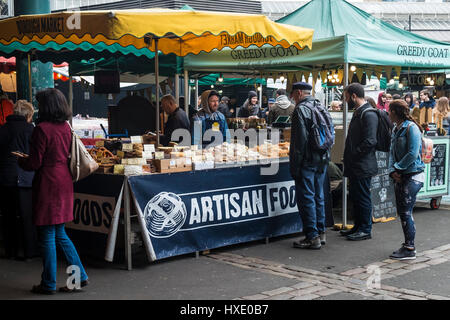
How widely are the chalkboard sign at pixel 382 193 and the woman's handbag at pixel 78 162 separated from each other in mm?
4789

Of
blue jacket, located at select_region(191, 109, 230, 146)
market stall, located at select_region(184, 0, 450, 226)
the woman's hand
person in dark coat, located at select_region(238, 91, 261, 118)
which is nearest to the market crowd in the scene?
the woman's hand

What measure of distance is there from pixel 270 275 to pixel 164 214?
133 cm

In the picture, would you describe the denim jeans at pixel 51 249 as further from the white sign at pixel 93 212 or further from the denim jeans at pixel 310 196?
the denim jeans at pixel 310 196

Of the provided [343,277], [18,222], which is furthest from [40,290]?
[343,277]

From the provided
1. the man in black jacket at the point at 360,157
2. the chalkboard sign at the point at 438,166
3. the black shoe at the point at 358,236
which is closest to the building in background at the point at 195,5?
the chalkboard sign at the point at 438,166

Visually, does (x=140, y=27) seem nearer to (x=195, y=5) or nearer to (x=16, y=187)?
(x=16, y=187)

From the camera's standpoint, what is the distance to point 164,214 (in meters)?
6.38

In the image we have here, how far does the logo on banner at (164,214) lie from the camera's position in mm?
6258

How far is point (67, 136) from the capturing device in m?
5.28

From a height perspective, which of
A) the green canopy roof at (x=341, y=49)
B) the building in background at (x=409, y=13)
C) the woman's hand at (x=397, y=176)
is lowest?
the woman's hand at (x=397, y=176)

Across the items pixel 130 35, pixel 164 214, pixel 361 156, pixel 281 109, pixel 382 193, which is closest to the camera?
pixel 164 214

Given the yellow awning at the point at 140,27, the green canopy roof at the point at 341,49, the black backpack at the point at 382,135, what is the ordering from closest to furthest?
the yellow awning at the point at 140,27
the black backpack at the point at 382,135
the green canopy roof at the point at 341,49

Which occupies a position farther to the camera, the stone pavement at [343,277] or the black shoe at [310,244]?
the black shoe at [310,244]
